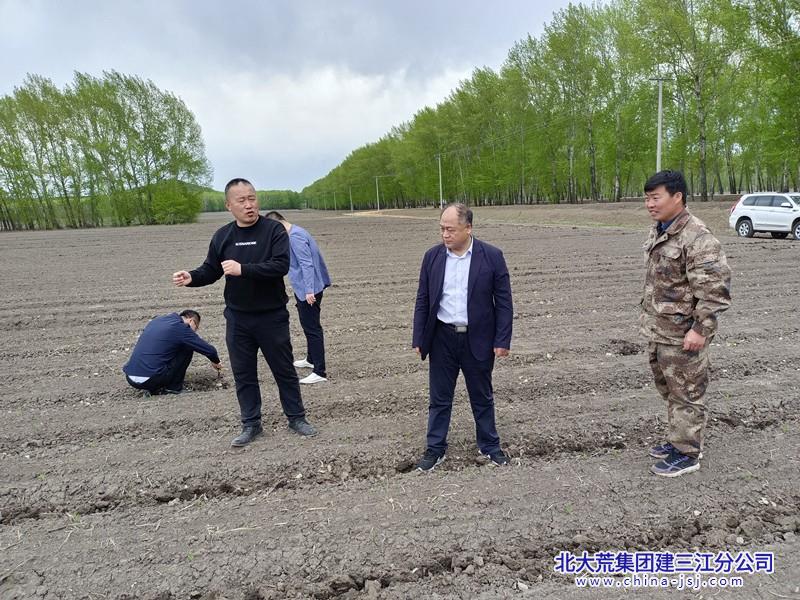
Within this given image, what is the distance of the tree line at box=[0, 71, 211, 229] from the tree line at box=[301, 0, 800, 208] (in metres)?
33.1

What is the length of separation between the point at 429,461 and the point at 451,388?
0.57 meters

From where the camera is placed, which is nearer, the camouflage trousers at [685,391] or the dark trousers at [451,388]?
the camouflage trousers at [685,391]

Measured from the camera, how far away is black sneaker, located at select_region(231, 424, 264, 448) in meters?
4.00

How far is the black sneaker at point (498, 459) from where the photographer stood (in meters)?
3.57

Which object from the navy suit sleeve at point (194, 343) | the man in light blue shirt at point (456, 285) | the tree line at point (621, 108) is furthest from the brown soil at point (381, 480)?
the tree line at point (621, 108)

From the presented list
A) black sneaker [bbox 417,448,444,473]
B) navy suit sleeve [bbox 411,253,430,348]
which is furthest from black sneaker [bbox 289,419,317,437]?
A: navy suit sleeve [bbox 411,253,430,348]

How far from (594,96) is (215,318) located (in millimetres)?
43931

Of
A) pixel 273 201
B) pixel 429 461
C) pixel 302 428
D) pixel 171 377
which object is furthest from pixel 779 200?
pixel 273 201

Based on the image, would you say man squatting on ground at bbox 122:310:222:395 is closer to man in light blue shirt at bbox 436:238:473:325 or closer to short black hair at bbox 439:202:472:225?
man in light blue shirt at bbox 436:238:473:325

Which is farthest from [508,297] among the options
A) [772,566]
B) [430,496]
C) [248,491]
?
[248,491]

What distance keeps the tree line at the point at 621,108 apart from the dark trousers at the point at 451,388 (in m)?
30.3

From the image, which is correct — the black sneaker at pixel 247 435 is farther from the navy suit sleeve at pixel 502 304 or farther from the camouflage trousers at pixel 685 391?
the camouflage trousers at pixel 685 391

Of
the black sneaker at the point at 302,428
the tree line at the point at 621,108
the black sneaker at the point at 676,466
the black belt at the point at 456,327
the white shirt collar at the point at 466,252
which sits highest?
the tree line at the point at 621,108

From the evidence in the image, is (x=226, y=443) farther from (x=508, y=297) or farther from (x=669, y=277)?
(x=669, y=277)
